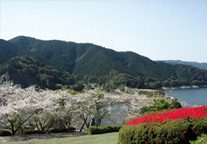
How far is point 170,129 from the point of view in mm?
5754

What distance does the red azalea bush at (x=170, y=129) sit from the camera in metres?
5.60

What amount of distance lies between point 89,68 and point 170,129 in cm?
11508

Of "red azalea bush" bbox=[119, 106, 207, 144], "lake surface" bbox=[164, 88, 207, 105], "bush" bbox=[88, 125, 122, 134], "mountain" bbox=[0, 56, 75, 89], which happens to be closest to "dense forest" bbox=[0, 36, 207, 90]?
"mountain" bbox=[0, 56, 75, 89]

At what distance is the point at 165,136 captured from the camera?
586cm

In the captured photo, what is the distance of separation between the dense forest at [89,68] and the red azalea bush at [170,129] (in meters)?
66.1

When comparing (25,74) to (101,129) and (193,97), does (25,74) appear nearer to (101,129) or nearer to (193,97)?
(101,129)

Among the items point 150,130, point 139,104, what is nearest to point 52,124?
point 139,104

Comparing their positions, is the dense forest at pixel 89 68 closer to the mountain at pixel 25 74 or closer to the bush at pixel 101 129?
the mountain at pixel 25 74

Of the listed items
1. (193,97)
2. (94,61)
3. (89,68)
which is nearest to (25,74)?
(89,68)

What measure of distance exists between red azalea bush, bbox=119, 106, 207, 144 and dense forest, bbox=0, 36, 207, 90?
217ft

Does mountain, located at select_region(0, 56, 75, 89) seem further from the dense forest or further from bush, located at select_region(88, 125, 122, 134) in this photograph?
bush, located at select_region(88, 125, 122, 134)

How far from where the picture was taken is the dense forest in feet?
264

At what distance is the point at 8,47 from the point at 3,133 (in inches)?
4426

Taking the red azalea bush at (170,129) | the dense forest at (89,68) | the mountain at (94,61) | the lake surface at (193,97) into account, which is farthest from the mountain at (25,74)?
the red azalea bush at (170,129)
